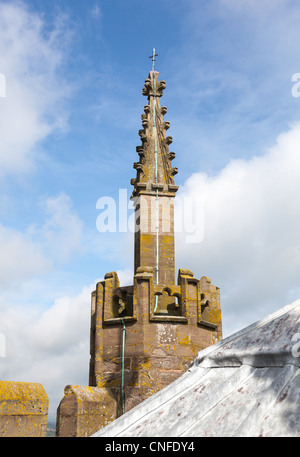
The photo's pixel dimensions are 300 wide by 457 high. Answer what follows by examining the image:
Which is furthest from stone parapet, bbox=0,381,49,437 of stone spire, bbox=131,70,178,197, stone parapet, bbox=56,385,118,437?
stone spire, bbox=131,70,178,197

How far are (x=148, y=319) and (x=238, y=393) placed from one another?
16.6 feet

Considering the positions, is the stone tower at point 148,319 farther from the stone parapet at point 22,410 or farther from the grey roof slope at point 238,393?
the grey roof slope at point 238,393

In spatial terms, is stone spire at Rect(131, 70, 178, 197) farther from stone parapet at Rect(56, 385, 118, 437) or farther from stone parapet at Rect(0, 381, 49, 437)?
stone parapet at Rect(0, 381, 49, 437)

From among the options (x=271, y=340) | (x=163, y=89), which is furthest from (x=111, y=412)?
(x=163, y=89)

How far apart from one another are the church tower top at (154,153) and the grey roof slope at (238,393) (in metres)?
6.06

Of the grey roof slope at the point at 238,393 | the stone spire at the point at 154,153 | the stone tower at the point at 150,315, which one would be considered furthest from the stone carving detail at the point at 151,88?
the grey roof slope at the point at 238,393

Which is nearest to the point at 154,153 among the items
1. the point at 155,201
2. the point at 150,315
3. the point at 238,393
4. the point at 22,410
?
the point at 155,201

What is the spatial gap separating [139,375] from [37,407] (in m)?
1.92

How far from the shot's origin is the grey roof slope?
1853mm

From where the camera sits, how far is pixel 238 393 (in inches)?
82.4

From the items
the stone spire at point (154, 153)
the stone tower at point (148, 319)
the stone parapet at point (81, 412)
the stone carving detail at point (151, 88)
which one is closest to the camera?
the stone parapet at point (81, 412)

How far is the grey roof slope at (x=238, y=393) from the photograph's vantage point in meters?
1.85

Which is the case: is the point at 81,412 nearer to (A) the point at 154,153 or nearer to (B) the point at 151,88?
(A) the point at 154,153

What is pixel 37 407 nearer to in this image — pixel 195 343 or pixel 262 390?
pixel 195 343
